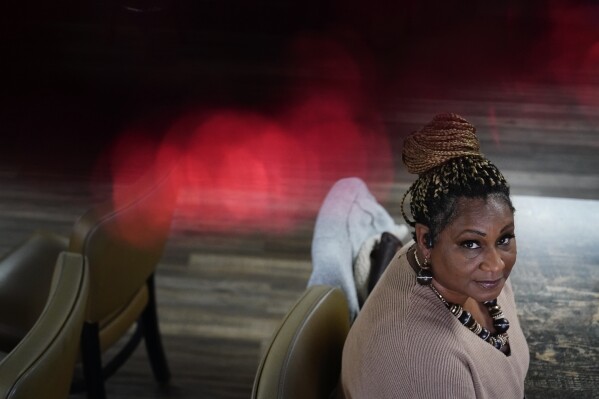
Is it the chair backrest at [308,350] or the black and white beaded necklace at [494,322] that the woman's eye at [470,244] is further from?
the chair backrest at [308,350]

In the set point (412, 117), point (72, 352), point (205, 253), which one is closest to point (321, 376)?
point (72, 352)

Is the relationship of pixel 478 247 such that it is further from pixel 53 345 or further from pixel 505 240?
pixel 53 345

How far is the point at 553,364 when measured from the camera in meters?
1.49

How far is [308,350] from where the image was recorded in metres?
1.40

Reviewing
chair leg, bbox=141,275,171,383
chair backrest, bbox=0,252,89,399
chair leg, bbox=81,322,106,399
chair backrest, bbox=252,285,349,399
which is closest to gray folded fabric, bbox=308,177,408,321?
chair backrest, bbox=252,285,349,399

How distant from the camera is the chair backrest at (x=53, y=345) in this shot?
1421mm

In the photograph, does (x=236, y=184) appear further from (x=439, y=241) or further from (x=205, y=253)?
(x=439, y=241)

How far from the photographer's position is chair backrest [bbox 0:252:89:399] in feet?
4.66

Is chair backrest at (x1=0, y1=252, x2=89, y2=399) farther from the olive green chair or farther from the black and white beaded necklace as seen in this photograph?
the black and white beaded necklace

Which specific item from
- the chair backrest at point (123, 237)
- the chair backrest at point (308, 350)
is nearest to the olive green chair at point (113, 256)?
the chair backrest at point (123, 237)

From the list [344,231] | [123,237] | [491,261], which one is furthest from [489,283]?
[123,237]

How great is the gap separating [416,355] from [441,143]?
1.12ft

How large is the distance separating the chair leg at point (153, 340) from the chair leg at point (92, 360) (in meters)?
0.33

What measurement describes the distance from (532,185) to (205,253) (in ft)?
5.07
